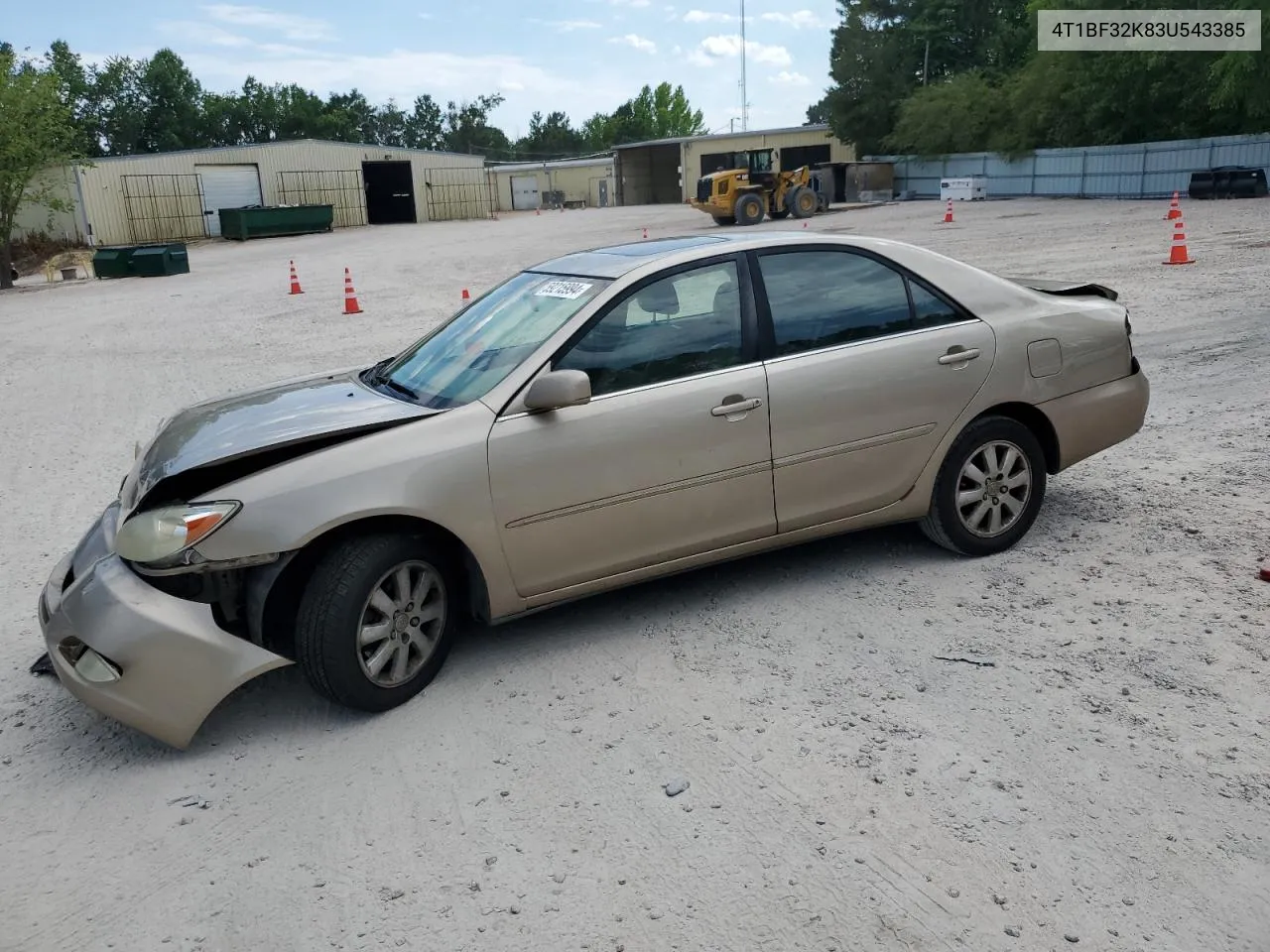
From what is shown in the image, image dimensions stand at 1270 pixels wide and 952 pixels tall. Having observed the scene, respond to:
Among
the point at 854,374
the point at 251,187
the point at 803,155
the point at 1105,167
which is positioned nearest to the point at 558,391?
the point at 854,374

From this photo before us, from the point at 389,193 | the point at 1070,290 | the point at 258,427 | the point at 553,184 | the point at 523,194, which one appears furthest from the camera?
the point at 553,184

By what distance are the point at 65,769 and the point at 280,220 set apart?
4659 cm

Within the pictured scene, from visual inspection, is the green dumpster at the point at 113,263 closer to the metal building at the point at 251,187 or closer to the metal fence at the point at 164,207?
the metal building at the point at 251,187

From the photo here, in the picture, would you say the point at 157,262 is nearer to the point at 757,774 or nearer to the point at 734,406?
the point at 734,406

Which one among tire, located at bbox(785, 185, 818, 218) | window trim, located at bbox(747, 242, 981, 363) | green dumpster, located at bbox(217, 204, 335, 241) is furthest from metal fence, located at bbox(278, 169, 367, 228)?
window trim, located at bbox(747, 242, 981, 363)

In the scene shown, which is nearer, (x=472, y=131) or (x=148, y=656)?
(x=148, y=656)

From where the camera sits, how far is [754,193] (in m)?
34.5

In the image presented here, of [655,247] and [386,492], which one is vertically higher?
[655,247]

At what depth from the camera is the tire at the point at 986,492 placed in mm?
4770

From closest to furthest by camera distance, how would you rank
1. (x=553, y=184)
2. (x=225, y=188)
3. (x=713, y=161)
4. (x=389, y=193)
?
(x=225, y=188) → (x=389, y=193) → (x=713, y=161) → (x=553, y=184)

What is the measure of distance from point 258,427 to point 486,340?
104cm

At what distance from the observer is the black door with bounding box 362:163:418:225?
57.1 meters

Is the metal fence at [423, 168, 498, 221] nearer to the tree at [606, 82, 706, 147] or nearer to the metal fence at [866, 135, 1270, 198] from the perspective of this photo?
the metal fence at [866, 135, 1270, 198]

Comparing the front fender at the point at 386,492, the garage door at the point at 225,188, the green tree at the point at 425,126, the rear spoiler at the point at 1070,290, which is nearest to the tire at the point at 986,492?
the rear spoiler at the point at 1070,290
